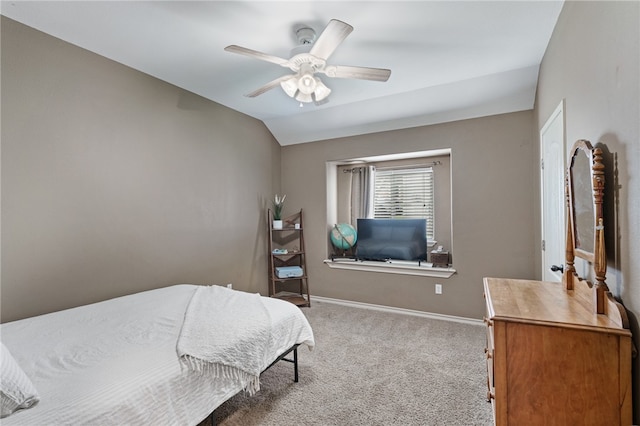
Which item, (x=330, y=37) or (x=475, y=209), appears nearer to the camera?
(x=330, y=37)

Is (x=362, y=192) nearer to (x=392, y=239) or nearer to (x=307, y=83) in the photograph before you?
(x=392, y=239)

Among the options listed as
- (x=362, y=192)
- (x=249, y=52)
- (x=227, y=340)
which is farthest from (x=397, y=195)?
Answer: (x=227, y=340)

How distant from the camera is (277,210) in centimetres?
453

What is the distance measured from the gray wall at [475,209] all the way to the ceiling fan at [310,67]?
1795 millimetres

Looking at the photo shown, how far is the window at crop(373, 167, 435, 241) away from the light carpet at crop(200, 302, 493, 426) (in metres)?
1.60

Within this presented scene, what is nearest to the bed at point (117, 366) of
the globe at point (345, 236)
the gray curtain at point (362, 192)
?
the globe at point (345, 236)

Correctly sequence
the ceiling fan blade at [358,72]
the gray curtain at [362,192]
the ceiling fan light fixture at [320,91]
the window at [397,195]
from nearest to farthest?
the ceiling fan blade at [358,72] < the ceiling fan light fixture at [320,91] < the window at [397,195] < the gray curtain at [362,192]

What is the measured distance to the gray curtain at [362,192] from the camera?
458 cm

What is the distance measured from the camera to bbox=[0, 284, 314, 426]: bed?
1144 mm

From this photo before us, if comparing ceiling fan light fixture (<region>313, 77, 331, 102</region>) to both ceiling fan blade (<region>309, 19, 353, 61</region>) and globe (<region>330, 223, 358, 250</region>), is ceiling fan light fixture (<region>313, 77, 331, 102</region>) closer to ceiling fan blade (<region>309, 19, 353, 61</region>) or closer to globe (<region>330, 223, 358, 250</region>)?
ceiling fan blade (<region>309, 19, 353, 61</region>)

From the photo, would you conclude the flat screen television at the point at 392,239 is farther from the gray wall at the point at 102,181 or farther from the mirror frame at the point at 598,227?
the mirror frame at the point at 598,227

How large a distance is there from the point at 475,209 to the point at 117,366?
3.60 meters

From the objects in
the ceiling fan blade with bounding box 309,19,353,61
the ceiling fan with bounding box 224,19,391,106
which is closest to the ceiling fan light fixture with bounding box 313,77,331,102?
the ceiling fan with bounding box 224,19,391,106

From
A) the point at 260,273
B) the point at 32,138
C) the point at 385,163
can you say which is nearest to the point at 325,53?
the point at 32,138
